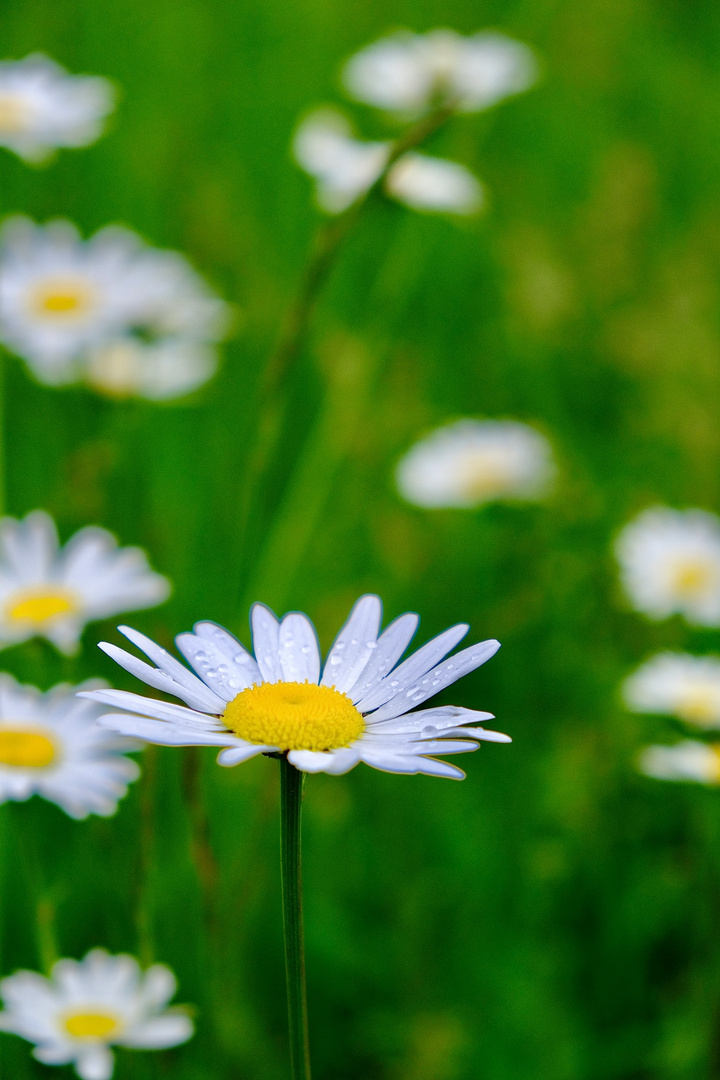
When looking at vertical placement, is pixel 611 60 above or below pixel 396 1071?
above

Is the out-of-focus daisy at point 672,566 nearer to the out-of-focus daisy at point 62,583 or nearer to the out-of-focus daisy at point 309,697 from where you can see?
the out-of-focus daisy at point 62,583

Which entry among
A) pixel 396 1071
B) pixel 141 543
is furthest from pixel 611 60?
pixel 396 1071

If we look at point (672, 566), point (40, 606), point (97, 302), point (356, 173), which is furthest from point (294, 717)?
point (97, 302)

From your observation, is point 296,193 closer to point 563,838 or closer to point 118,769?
point 563,838

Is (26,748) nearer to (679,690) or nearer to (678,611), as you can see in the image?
(679,690)

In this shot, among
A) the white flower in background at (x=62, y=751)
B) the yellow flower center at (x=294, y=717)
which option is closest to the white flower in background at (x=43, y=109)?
the white flower in background at (x=62, y=751)

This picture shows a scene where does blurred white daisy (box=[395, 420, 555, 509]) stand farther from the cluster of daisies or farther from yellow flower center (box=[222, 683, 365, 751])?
Result: yellow flower center (box=[222, 683, 365, 751])
